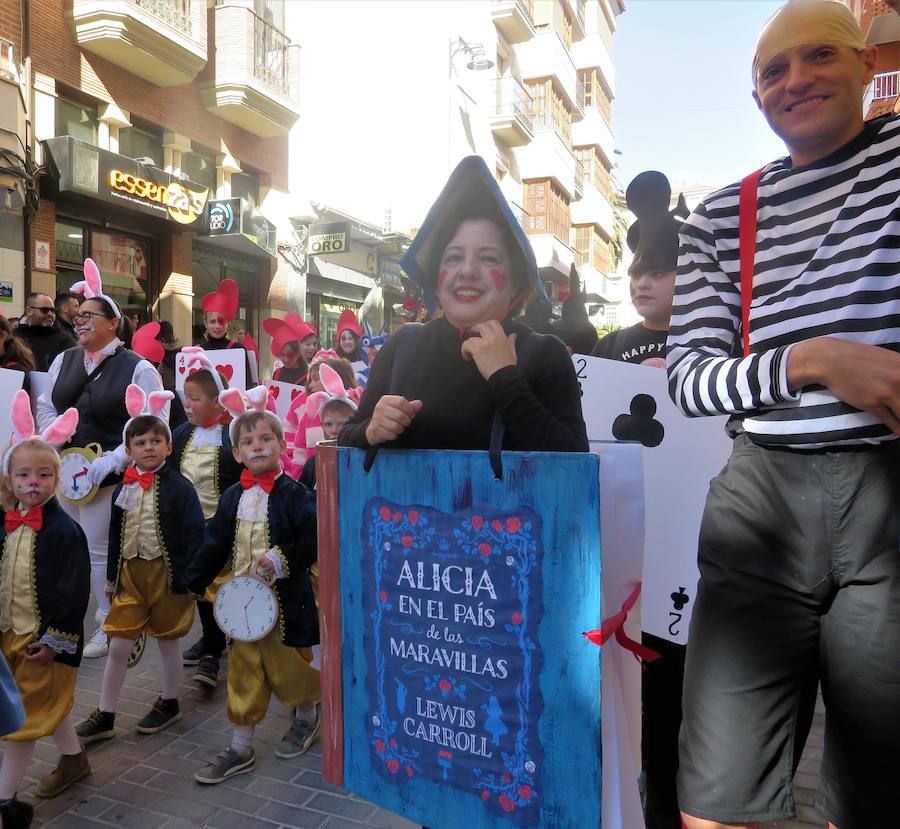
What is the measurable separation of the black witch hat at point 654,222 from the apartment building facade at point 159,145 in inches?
393

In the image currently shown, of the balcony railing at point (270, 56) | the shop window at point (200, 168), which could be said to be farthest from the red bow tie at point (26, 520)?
the balcony railing at point (270, 56)

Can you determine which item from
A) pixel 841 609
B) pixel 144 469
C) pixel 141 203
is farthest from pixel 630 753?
pixel 141 203

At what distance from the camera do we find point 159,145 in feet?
44.0

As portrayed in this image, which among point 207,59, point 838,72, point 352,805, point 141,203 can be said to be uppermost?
point 207,59

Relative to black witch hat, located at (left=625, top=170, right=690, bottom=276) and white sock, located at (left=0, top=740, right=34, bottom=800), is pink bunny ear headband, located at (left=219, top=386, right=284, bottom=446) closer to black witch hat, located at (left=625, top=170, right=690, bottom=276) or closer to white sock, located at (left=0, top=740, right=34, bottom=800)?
white sock, located at (left=0, top=740, right=34, bottom=800)

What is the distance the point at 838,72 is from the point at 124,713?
3.76 meters

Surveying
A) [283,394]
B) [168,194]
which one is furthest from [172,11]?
[283,394]

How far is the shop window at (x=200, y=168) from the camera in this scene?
14.2 metres

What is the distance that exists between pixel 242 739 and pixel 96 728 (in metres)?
0.71

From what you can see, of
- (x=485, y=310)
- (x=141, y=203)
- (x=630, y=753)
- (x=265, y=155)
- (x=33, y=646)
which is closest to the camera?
(x=630, y=753)

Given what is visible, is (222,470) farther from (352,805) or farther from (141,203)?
(141,203)

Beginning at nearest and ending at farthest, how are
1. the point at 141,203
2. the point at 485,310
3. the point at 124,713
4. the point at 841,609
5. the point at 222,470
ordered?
the point at 841,609, the point at 485,310, the point at 124,713, the point at 222,470, the point at 141,203

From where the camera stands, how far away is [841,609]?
1.26m

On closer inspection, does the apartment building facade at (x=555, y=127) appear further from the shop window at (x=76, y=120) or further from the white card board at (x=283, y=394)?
the white card board at (x=283, y=394)
